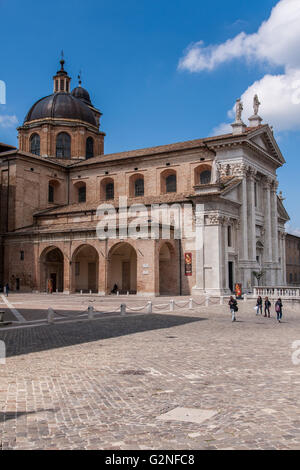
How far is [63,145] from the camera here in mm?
52781

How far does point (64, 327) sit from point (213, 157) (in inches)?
1087

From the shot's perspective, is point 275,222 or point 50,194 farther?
point 50,194

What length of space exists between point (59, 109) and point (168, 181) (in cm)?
1778

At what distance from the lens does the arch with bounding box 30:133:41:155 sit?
173 feet

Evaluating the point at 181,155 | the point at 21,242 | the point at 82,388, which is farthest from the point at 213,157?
the point at 82,388

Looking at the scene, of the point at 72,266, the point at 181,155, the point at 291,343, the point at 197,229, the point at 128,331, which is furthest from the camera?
the point at 181,155

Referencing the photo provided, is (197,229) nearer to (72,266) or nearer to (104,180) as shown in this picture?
(72,266)

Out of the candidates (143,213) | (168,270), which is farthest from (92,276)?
(168,270)

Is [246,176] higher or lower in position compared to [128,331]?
higher

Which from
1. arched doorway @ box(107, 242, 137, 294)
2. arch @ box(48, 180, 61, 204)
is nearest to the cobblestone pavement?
arched doorway @ box(107, 242, 137, 294)

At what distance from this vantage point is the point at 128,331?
51.0 ft

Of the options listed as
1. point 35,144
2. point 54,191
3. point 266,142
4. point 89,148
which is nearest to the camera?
point 266,142


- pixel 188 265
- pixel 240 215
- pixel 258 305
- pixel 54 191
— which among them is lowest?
pixel 258 305

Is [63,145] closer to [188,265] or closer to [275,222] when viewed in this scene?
[188,265]
